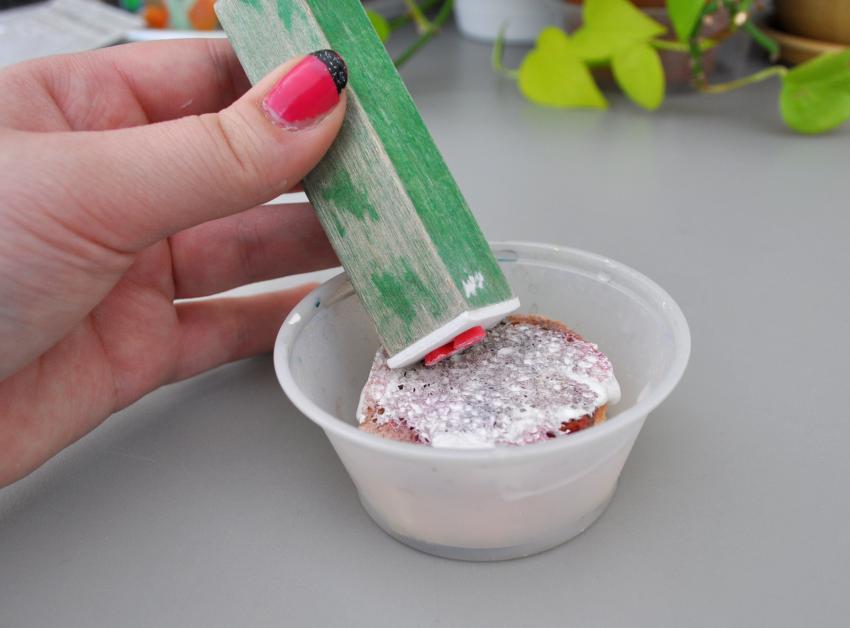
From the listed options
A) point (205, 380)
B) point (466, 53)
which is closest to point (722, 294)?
point (205, 380)

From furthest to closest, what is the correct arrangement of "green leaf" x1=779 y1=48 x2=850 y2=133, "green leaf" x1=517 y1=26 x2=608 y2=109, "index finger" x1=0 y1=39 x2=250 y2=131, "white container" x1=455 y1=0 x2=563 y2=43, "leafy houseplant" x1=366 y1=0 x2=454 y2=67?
"white container" x1=455 y1=0 x2=563 y2=43 → "leafy houseplant" x1=366 y1=0 x2=454 y2=67 → "green leaf" x1=517 y1=26 x2=608 y2=109 → "green leaf" x1=779 y1=48 x2=850 y2=133 → "index finger" x1=0 y1=39 x2=250 y2=131

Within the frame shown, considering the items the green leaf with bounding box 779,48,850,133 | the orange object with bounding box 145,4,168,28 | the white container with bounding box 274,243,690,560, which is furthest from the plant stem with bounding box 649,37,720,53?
the orange object with bounding box 145,4,168,28

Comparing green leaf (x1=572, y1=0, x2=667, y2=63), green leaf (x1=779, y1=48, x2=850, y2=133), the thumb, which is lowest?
green leaf (x1=779, y1=48, x2=850, y2=133)

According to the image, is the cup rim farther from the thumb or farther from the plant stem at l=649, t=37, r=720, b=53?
the plant stem at l=649, t=37, r=720, b=53

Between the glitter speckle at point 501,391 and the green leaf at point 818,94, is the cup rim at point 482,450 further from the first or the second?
the green leaf at point 818,94

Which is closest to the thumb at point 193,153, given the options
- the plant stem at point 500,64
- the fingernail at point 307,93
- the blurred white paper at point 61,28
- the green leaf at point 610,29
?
the fingernail at point 307,93

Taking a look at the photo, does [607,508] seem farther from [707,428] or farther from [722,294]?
[722,294]
